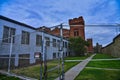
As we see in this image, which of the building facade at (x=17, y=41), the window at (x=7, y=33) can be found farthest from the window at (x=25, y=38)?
the window at (x=7, y=33)

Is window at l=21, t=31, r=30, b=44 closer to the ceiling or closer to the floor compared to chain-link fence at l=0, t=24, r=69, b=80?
closer to the ceiling

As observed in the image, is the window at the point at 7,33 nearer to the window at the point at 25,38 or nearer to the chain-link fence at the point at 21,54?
the chain-link fence at the point at 21,54

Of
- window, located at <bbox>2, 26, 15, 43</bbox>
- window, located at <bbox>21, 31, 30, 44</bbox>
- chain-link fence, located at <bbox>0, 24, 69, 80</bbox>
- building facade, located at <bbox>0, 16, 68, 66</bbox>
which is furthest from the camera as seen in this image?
window, located at <bbox>21, 31, 30, 44</bbox>

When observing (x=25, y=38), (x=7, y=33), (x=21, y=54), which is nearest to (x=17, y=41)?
(x=7, y=33)

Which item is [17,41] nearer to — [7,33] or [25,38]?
[7,33]

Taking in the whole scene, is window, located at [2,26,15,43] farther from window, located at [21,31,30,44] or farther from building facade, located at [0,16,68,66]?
window, located at [21,31,30,44]

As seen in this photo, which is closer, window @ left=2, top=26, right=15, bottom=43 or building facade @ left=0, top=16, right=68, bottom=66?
building facade @ left=0, top=16, right=68, bottom=66

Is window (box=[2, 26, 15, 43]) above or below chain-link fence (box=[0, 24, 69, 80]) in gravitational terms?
above

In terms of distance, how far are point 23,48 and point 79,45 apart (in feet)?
71.4

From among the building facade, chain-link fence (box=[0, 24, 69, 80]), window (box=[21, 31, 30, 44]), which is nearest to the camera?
chain-link fence (box=[0, 24, 69, 80])

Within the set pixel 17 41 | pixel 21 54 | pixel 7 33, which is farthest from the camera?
pixel 21 54

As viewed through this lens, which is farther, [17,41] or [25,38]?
[25,38]

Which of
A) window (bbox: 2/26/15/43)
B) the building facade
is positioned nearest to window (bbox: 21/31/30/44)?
the building facade

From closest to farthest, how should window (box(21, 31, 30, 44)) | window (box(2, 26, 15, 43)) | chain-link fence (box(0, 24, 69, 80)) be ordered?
chain-link fence (box(0, 24, 69, 80)) < window (box(2, 26, 15, 43)) < window (box(21, 31, 30, 44))
